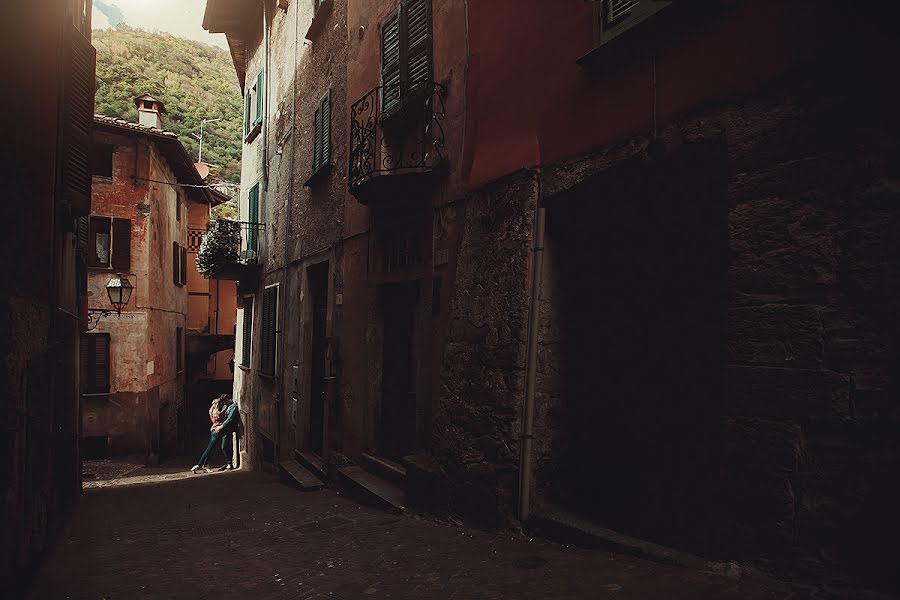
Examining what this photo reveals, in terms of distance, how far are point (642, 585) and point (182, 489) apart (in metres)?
8.51

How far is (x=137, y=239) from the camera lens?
1812cm

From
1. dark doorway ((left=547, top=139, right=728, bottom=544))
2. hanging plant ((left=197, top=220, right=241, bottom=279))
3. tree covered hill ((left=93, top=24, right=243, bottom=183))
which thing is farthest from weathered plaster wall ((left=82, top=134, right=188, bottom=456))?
tree covered hill ((left=93, top=24, right=243, bottom=183))

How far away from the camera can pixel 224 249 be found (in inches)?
568

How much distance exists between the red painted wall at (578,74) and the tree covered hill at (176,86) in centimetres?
3224

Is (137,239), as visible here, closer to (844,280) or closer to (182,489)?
(182,489)

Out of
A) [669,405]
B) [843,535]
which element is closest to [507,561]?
[669,405]

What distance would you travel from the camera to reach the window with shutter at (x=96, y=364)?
17133 mm

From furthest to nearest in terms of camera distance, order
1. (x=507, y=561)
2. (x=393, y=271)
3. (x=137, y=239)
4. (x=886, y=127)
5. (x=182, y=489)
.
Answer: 1. (x=137, y=239)
2. (x=182, y=489)
3. (x=393, y=271)
4. (x=507, y=561)
5. (x=886, y=127)

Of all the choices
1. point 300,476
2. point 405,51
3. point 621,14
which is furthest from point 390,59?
point 300,476

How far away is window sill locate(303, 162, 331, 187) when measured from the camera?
32.0 ft

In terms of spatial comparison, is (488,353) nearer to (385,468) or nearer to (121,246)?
(385,468)

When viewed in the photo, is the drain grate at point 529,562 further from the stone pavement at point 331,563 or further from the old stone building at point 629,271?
the old stone building at point 629,271

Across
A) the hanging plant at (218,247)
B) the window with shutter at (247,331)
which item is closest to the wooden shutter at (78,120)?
the hanging plant at (218,247)

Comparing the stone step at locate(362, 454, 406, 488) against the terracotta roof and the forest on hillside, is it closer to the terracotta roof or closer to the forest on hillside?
the terracotta roof
